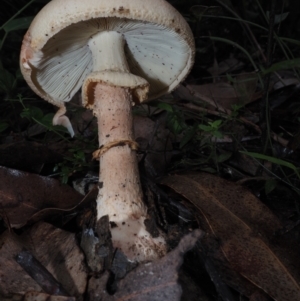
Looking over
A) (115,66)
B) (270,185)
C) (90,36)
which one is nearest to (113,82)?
(115,66)

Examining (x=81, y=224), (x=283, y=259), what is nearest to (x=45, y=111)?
(x=81, y=224)

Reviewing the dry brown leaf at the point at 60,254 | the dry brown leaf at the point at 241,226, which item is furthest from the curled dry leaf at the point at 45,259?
the dry brown leaf at the point at 241,226

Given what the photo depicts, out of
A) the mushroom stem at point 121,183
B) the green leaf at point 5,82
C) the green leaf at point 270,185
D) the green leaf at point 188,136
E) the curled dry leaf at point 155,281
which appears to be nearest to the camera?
the curled dry leaf at point 155,281

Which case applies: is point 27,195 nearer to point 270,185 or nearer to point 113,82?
point 113,82

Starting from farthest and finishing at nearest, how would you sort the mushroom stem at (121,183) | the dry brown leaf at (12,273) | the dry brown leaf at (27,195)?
the dry brown leaf at (27,195) < the mushroom stem at (121,183) < the dry brown leaf at (12,273)

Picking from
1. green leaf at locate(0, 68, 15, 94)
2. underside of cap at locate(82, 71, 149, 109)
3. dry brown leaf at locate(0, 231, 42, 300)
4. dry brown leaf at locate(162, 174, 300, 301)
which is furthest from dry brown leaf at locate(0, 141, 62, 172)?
dry brown leaf at locate(162, 174, 300, 301)

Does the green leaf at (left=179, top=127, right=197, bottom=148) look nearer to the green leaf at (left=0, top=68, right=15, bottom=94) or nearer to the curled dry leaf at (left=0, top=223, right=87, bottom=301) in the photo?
the curled dry leaf at (left=0, top=223, right=87, bottom=301)

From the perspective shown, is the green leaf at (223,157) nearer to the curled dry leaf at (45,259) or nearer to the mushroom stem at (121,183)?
the mushroom stem at (121,183)
